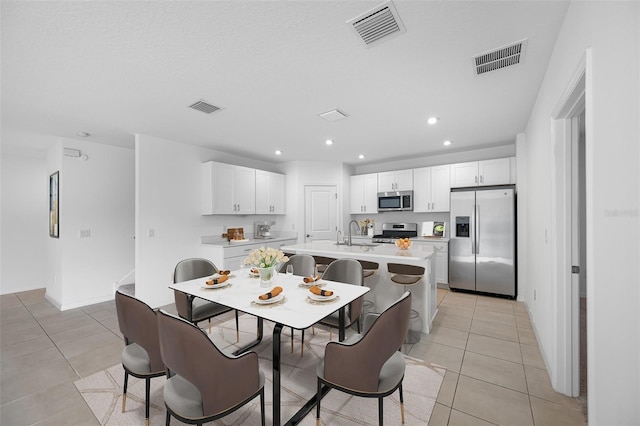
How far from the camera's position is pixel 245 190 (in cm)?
522

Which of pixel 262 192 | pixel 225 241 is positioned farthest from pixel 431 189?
pixel 225 241

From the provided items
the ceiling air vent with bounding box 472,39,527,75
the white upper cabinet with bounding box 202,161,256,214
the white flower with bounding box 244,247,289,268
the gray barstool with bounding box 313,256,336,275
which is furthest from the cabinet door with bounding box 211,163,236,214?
the ceiling air vent with bounding box 472,39,527,75

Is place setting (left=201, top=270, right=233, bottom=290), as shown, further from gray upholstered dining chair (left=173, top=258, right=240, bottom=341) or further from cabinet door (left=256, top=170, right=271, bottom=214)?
cabinet door (left=256, top=170, right=271, bottom=214)

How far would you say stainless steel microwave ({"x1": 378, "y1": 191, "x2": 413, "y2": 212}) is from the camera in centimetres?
554

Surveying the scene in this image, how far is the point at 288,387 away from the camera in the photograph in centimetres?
214

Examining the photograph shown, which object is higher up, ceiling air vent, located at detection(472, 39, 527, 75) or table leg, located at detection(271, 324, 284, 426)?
ceiling air vent, located at detection(472, 39, 527, 75)

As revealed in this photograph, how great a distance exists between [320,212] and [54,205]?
4.74m

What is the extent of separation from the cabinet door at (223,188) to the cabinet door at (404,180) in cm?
344

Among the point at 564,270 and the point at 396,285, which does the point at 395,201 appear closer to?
the point at 396,285

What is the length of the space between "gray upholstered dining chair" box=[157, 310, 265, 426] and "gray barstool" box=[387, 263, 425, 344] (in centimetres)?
202

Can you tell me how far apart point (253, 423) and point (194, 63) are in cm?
273

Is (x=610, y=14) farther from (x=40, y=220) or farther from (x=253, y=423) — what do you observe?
(x=40, y=220)

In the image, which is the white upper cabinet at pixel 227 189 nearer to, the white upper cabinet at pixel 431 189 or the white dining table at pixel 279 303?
the white dining table at pixel 279 303

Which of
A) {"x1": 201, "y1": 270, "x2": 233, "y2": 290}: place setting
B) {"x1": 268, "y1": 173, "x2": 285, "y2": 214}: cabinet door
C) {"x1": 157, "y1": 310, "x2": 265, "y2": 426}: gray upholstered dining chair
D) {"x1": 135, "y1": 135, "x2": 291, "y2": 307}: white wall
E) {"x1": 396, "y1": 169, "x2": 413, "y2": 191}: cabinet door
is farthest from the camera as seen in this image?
{"x1": 268, "y1": 173, "x2": 285, "y2": 214}: cabinet door
